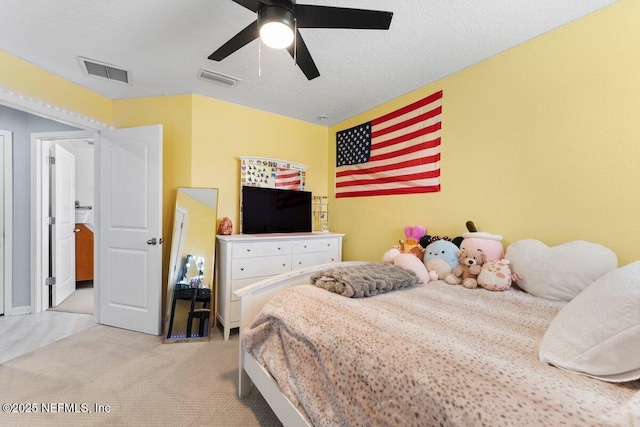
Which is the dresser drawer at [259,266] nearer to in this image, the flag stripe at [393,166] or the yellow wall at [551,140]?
the flag stripe at [393,166]

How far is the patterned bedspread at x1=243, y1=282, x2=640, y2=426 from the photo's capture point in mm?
638

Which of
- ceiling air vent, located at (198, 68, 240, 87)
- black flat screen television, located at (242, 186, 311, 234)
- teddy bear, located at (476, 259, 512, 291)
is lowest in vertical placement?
teddy bear, located at (476, 259, 512, 291)

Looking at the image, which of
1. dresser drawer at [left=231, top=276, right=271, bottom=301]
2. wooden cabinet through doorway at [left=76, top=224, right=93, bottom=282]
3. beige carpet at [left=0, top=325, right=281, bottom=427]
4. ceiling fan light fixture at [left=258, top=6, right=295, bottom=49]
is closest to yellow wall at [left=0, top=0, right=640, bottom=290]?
dresser drawer at [left=231, top=276, right=271, bottom=301]

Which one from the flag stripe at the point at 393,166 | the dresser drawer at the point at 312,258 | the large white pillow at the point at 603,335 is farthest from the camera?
the dresser drawer at the point at 312,258

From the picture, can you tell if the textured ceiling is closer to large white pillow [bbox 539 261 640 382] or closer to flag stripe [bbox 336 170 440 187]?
flag stripe [bbox 336 170 440 187]

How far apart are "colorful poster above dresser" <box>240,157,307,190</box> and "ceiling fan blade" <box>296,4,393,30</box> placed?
6.34ft

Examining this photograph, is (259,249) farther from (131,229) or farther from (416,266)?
(416,266)

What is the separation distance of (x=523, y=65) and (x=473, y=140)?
1.94ft

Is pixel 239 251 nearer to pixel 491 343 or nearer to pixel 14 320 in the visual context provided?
pixel 491 343

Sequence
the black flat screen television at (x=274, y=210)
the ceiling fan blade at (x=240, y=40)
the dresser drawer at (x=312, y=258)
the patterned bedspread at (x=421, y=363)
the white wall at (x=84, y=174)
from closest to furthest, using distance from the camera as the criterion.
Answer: the patterned bedspread at (x=421, y=363), the ceiling fan blade at (x=240, y=40), the dresser drawer at (x=312, y=258), the black flat screen television at (x=274, y=210), the white wall at (x=84, y=174)

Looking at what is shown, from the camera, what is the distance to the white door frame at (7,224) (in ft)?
9.27

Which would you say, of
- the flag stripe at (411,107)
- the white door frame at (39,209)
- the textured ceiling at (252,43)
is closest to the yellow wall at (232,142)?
the textured ceiling at (252,43)

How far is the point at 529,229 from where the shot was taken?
1901 millimetres

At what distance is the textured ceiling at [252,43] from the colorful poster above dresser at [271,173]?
79 cm
